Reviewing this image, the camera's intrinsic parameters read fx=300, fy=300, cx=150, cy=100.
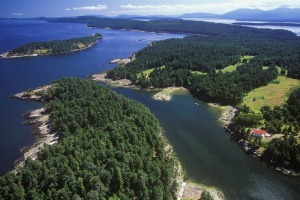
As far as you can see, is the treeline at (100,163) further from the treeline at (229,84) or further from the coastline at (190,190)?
the treeline at (229,84)

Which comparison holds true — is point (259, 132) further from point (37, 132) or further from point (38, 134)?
point (37, 132)

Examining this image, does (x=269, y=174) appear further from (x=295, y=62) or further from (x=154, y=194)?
(x=295, y=62)

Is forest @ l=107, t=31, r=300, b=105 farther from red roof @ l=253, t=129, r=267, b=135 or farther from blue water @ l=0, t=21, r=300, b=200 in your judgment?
red roof @ l=253, t=129, r=267, b=135

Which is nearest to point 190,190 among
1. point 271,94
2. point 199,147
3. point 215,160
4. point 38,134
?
point 215,160

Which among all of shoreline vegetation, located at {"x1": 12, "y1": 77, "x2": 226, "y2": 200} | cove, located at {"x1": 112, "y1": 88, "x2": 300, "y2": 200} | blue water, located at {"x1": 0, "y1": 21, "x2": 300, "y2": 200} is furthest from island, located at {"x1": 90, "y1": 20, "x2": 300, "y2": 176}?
blue water, located at {"x1": 0, "y1": 21, "x2": 300, "y2": 200}

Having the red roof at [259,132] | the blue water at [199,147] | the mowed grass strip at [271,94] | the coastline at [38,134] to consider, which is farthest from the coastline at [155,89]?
the coastline at [38,134]
